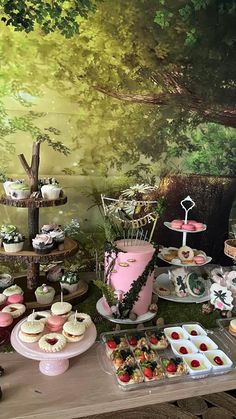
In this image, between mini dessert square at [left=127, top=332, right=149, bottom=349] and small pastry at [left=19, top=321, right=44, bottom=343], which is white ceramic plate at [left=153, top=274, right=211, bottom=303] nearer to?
mini dessert square at [left=127, top=332, right=149, bottom=349]

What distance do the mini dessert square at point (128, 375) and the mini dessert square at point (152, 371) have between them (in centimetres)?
1

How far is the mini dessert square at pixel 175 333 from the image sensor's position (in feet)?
3.98

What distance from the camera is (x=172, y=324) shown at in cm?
131

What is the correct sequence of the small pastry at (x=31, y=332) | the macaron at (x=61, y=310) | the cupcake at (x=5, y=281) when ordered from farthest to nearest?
the cupcake at (x=5, y=281)
the macaron at (x=61, y=310)
the small pastry at (x=31, y=332)

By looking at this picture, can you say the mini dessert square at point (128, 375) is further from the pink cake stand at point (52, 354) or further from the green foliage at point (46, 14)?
the green foliage at point (46, 14)

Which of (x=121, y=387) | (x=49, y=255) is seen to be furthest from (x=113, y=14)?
(x=121, y=387)

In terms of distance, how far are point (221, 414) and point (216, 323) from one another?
0.34 meters

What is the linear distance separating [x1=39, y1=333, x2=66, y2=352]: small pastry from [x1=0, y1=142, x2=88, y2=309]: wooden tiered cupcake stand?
314mm

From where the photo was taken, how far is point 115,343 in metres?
1.15

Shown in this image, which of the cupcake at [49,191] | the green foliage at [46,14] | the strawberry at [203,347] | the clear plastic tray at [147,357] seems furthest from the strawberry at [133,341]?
the green foliage at [46,14]

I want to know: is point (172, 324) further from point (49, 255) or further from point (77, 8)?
point (77, 8)

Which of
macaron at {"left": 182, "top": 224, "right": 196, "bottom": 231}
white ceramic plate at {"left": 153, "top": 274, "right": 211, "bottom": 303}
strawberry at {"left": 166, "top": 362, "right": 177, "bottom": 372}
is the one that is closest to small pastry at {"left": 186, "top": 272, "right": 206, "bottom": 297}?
white ceramic plate at {"left": 153, "top": 274, "right": 211, "bottom": 303}

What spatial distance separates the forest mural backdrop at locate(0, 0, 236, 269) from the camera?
1501mm

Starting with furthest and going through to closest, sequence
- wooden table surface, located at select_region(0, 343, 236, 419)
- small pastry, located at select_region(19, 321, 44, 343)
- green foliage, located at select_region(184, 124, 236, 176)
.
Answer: green foliage, located at select_region(184, 124, 236, 176)
small pastry, located at select_region(19, 321, 44, 343)
wooden table surface, located at select_region(0, 343, 236, 419)
